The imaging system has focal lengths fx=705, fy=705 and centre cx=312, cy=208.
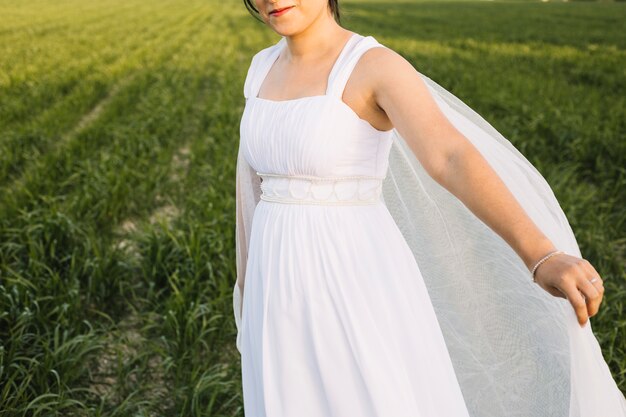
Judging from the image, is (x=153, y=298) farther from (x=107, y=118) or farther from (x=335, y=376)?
(x=107, y=118)

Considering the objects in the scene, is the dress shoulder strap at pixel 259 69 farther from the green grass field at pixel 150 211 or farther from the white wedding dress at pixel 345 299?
the green grass field at pixel 150 211

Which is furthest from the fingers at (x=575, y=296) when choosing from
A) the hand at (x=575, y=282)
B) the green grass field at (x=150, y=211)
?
the green grass field at (x=150, y=211)

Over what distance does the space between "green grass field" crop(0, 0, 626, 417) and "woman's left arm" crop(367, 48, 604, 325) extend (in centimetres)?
65

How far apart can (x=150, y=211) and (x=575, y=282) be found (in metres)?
4.32

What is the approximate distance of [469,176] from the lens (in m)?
1.19

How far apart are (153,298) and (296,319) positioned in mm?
2426

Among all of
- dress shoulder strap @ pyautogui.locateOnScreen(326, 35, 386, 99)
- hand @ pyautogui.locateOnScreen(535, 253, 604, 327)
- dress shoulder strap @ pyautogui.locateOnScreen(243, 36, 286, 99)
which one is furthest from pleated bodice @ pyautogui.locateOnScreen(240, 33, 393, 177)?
hand @ pyautogui.locateOnScreen(535, 253, 604, 327)

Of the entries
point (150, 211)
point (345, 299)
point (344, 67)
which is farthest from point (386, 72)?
point (150, 211)

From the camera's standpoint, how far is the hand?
1.03m

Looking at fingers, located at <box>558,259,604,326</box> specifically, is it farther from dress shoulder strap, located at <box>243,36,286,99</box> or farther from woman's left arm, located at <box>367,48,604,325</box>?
dress shoulder strap, located at <box>243,36,286,99</box>

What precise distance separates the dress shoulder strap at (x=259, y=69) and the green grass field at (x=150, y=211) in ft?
0.89

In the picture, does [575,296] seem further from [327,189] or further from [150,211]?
[150,211]

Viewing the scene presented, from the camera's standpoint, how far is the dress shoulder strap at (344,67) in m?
1.34

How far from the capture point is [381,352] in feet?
→ 4.26
